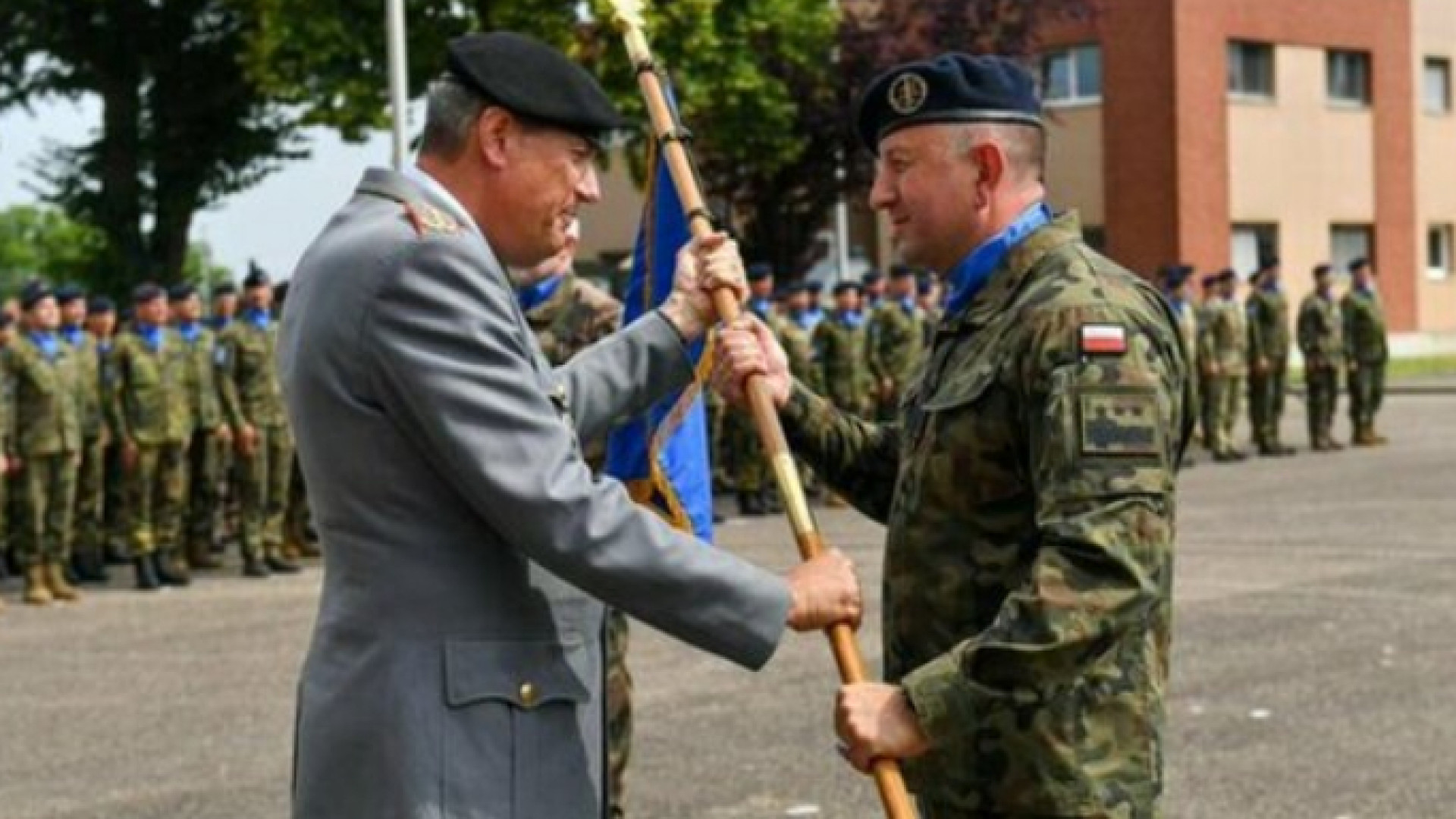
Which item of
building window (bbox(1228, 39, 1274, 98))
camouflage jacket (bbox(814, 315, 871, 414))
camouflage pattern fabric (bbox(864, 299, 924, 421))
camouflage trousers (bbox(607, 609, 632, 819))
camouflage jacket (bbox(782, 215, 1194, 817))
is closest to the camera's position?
camouflage jacket (bbox(782, 215, 1194, 817))

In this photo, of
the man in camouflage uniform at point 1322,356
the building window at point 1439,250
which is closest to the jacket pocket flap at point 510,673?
the man in camouflage uniform at point 1322,356

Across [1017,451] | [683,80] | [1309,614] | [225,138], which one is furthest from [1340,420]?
[1017,451]

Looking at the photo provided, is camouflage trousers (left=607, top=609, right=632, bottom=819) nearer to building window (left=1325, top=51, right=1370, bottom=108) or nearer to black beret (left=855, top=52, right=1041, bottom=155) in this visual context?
black beret (left=855, top=52, right=1041, bottom=155)

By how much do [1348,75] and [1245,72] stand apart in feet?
11.6

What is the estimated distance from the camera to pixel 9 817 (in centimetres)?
838

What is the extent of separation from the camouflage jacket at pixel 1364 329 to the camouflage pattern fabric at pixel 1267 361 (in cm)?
72

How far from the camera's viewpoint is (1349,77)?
46938 mm

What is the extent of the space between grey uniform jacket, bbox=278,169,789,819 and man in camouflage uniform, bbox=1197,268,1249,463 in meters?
21.5

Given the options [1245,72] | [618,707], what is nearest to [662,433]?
[618,707]

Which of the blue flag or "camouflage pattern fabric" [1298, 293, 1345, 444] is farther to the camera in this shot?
"camouflage pattern fabric" [1298, 293, 1345, 444]

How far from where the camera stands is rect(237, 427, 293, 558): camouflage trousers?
16906 mm

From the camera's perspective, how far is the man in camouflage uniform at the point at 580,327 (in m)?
6.84

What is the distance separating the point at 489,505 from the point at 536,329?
3.37 metres

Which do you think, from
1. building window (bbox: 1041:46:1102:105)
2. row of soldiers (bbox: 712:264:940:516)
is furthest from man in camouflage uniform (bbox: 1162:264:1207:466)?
building window (bbox: 1041:46:1102:105)
